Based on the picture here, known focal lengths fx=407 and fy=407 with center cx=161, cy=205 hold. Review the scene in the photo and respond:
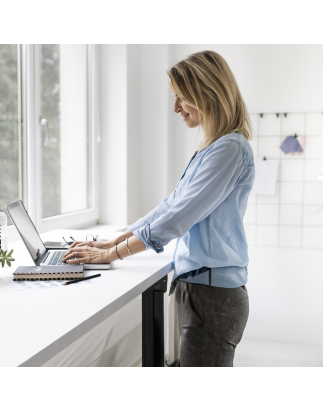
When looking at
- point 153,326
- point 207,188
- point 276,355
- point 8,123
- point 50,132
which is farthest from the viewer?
point 276,355

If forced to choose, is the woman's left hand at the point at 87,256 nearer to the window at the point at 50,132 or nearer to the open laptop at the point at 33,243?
the open laptop at the point at 33,243

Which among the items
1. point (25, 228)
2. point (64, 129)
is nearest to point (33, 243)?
point (25, 228)

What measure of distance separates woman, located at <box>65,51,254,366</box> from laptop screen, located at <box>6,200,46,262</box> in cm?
31

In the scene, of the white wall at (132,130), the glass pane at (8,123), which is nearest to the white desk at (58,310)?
the glass pane at (8,123)

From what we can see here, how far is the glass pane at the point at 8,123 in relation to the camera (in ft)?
5.66

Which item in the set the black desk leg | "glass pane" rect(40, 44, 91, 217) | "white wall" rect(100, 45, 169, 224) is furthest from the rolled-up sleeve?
"white wall" rect(100, 45, 169, 224)

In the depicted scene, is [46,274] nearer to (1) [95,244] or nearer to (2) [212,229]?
(1) [95,244]

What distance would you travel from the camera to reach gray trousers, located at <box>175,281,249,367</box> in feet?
3.49

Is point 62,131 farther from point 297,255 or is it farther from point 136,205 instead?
point 297,255

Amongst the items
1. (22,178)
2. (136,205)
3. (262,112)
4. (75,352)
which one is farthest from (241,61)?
(75,352)

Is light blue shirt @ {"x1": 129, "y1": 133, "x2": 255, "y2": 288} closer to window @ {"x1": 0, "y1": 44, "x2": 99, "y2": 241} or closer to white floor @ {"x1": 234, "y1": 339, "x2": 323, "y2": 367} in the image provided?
window @ {"x1": 0, "y1": 44, "x2": 99, "y2": 241}

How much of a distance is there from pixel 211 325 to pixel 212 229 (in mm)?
252

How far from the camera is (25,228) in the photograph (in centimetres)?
119
